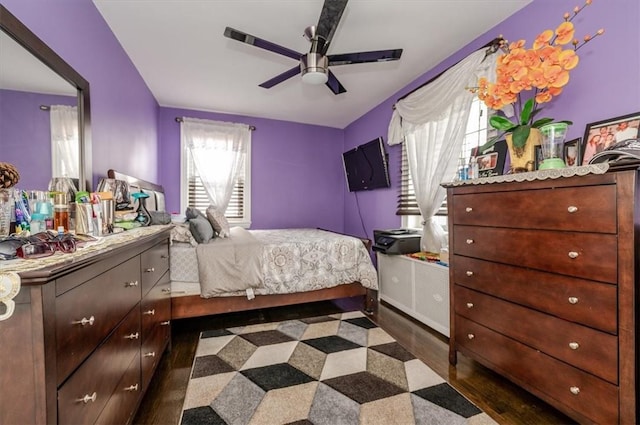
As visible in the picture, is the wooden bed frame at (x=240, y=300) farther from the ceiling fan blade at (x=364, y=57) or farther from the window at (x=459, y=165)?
the ceiling fan blade at (x=364, y=57)

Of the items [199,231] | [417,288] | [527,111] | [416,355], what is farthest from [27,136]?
[417,288]

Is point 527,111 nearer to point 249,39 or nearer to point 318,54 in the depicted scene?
point 318,54

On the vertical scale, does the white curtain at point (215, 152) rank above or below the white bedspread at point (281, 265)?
above

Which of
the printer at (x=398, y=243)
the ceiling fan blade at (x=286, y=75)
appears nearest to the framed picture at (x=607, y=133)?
the printer at (x=398, y=243)

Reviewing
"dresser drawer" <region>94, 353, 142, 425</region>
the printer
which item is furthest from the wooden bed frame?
"dresser drawer" <region>94, 353, 142, 425</region>

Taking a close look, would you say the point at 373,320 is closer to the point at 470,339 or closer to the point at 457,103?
the point at 470,339

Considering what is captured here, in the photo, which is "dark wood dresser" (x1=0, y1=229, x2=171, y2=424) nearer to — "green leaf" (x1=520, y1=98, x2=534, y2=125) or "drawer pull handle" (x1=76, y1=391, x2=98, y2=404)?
"drawer pull handle" (x1=76, y1=391, x2=98, y2=404)

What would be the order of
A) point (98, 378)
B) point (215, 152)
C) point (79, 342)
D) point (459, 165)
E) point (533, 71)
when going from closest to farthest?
point (79, 342) → point (98, 378) → point (533, 71) → point (459, 165) → point (215, 152)

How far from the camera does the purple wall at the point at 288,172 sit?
421cm

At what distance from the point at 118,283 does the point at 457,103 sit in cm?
277

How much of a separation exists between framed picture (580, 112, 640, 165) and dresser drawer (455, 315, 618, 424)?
1.14 m

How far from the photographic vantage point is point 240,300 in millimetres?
2605

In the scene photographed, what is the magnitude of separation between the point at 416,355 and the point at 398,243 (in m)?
1.09

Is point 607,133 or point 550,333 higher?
point 607,133
